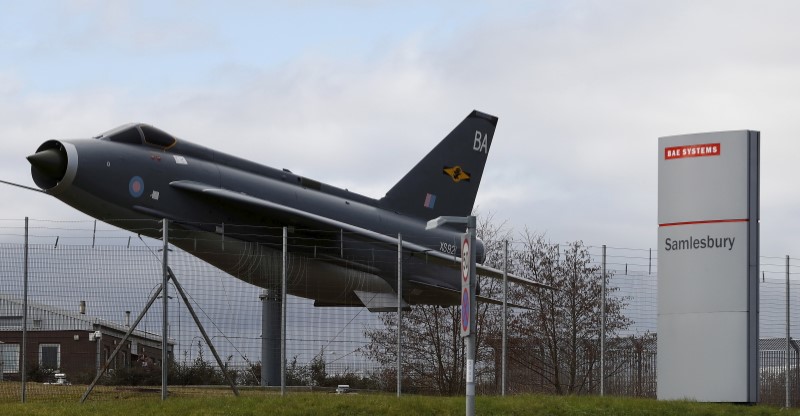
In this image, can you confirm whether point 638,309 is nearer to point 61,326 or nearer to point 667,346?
point 667,346

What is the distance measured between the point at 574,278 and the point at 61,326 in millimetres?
15222

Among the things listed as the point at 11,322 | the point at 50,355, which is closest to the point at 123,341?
the point at 50,355

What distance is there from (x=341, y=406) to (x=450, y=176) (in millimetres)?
14886

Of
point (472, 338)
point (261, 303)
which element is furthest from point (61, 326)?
point (472, 338)

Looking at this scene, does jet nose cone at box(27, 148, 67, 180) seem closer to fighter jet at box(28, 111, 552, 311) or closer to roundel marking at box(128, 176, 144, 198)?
fighter jet at box(28, 111, 552, 311)

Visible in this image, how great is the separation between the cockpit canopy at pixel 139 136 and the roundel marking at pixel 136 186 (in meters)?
0.96

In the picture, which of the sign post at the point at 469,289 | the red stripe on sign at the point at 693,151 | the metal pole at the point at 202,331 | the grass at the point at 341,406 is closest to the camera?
the sign post at the point at 469,289

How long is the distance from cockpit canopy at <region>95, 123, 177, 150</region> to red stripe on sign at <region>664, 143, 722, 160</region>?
1155 centimetres

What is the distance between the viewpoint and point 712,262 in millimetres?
19094

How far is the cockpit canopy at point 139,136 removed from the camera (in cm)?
2425

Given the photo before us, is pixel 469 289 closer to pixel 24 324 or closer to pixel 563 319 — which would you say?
pixel 24 324

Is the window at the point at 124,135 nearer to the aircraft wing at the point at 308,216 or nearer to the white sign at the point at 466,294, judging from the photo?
the aircraft wing at the point at 308,216

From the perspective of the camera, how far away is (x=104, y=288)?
18625mm

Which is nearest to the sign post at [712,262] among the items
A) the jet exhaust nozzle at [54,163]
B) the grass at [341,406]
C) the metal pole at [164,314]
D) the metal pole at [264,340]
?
the grass at [341,406]
